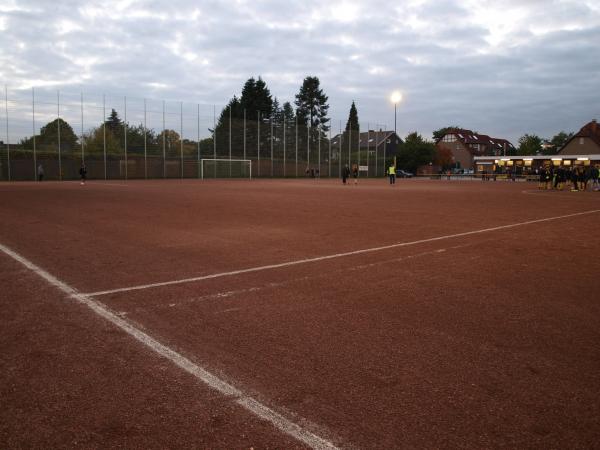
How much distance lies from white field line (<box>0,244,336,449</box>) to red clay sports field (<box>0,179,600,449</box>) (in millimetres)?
14

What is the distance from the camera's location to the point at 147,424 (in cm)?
276

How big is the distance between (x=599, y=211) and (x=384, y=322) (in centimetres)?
1520

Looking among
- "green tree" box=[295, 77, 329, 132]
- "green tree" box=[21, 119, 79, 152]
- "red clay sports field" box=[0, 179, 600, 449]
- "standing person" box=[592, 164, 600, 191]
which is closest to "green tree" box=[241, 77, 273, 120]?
"green tree" box=[295, 77, 329, 132]

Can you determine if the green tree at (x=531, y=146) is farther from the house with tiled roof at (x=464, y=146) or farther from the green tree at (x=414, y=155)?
the green tree at (x=414, y=155)

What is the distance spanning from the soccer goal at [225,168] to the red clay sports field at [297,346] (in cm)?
4637

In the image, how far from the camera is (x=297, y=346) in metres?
3.91

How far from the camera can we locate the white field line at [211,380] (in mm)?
2635

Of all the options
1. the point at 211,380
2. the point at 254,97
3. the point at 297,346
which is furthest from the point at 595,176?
the point at 254,97

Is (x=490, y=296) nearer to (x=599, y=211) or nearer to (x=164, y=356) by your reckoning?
(x=164, y=356)

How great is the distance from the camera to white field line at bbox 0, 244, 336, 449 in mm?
2635

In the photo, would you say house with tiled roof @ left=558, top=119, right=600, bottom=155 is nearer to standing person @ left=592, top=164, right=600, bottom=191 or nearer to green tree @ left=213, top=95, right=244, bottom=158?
standing person @ left=592, top=164, right=600, bottom=191

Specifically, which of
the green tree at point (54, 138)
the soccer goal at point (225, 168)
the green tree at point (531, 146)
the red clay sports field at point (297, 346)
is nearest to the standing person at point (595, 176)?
the red clay sports field at point (297, 346)

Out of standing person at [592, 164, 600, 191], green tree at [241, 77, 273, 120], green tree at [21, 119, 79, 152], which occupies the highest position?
green tree at [241, 77, 273, 120]

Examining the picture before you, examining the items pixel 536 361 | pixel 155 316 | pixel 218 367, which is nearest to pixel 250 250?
pixel 155 316
